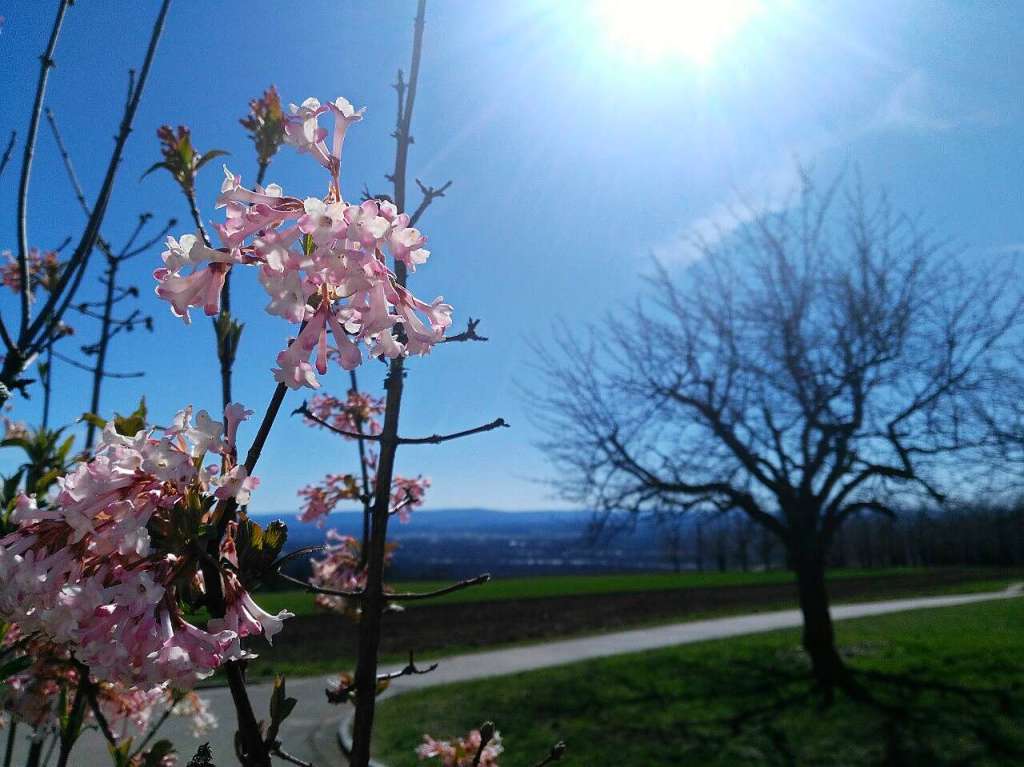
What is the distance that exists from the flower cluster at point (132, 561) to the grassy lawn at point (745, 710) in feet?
22.9

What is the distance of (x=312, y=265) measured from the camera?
2.66 ft

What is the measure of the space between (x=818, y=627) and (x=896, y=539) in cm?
1945

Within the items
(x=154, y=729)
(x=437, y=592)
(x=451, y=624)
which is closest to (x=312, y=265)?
(x=437, y=592)

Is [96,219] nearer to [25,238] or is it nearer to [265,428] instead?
[25,238]

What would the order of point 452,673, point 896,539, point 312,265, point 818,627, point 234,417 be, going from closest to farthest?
point 312,265 → point 234,417 → point 818,627 → point 452,673 → point 896,539

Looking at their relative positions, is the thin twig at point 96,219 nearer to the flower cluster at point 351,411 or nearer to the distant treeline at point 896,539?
the flower cluster at point 351,411

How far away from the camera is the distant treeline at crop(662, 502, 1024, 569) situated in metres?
11.4

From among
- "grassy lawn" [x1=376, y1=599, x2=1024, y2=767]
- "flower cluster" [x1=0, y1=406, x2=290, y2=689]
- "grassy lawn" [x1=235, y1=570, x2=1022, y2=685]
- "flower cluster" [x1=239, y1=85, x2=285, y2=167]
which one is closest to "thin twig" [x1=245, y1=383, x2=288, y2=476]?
"flower cluster" [x1=0, y1=406, x2=290, y2=689]

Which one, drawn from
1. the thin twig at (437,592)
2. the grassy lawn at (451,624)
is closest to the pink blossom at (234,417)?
the thin twig at (437,592)

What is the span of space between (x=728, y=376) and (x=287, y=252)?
1072cm

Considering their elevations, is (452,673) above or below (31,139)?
below

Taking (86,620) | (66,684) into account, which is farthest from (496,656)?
(86,620)

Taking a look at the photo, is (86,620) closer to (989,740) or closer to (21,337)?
(21,337)

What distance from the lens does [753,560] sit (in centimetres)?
9675
